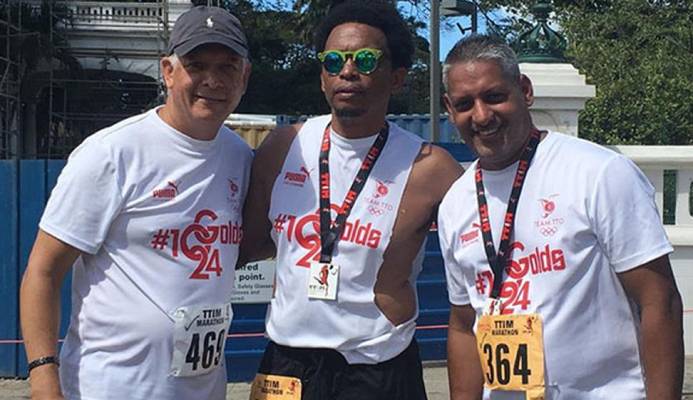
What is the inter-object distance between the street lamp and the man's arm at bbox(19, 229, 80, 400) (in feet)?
22.0

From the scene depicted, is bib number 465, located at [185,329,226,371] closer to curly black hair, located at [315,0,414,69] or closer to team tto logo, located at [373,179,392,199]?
team tto logo, located at [373,179,392,199]

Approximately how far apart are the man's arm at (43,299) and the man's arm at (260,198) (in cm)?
70

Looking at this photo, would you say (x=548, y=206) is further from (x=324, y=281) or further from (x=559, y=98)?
(x=559, y=98)

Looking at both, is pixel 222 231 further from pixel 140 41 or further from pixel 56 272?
pixel 140 41

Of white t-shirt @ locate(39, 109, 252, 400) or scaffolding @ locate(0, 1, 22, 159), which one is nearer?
white t-shirt @ locate(39, 109, 252, 400)

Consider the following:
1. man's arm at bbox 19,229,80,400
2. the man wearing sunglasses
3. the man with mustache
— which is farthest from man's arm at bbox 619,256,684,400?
man's arm at bbox 19,229,80,400

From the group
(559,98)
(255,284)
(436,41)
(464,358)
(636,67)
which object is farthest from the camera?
(636,67)

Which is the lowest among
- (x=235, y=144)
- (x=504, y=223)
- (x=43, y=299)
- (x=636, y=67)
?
(x=43, y=299)

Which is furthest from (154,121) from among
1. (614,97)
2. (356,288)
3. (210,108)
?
(614,97)

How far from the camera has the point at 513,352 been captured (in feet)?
8.99

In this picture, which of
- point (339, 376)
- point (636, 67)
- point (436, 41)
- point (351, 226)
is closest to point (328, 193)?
point (351, 226)

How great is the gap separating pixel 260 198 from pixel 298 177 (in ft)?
0.57

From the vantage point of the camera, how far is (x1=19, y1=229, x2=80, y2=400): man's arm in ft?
9.27

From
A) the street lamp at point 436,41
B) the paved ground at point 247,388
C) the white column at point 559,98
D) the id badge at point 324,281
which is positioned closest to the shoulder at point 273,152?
the id badge at point 324,281
